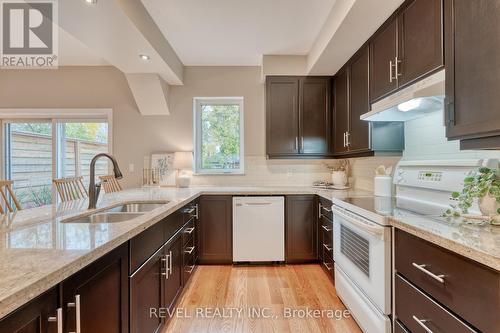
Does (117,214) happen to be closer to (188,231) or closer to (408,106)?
(188,231)

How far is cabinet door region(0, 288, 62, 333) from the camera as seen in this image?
2.07 feet

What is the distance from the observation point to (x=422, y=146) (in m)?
1.96

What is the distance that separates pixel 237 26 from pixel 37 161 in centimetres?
346

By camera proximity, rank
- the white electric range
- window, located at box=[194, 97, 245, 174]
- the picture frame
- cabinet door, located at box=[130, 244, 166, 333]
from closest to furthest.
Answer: cabinet door, located at box=[130, 244, 166, 333] → the white electric range → the picture frame → window, located at box=[194, 97, 245, 174]

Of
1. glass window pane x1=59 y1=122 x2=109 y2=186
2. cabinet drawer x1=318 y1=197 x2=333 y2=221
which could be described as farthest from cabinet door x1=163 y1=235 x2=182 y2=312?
glass window pane x1=59 y1=122 x2=109 y2=186

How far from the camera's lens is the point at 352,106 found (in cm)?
266

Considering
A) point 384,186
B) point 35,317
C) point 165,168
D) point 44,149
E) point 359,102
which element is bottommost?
point 35,317

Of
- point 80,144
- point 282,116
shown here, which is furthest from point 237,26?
point 80,144

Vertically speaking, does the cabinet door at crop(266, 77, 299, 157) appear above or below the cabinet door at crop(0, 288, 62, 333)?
above

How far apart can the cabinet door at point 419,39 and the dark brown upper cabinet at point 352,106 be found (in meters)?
0.53

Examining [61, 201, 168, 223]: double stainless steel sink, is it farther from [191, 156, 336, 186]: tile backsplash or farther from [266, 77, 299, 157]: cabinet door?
[266, 77, 299, 157]: cabinet door

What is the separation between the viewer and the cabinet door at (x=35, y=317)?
0.63 meters

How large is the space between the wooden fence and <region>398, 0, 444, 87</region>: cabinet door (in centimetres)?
375

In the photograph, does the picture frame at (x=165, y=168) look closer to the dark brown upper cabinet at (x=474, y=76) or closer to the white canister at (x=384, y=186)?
the white canister at (x=384, y=186)
